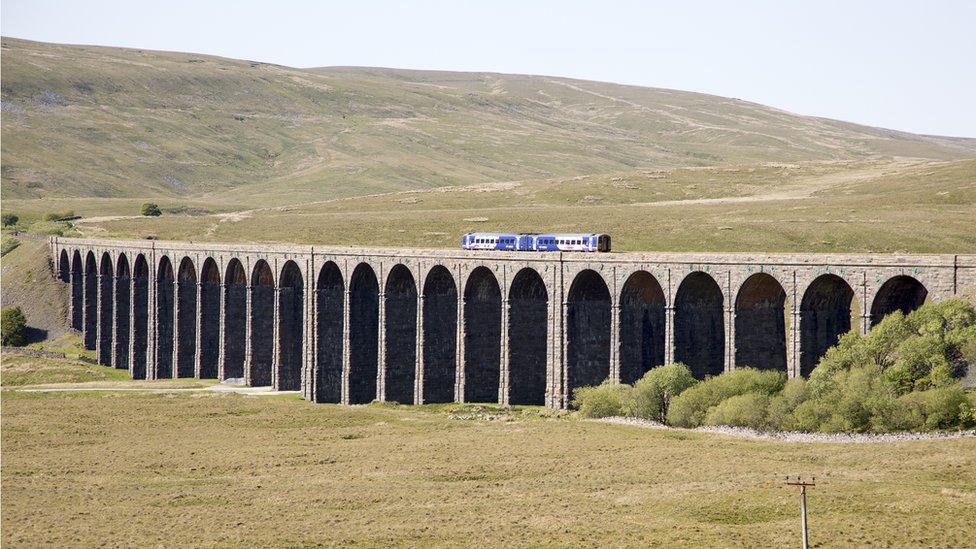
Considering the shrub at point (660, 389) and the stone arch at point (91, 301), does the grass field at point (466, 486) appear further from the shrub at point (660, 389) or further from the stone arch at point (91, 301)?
the stone arch at point (91, 301)

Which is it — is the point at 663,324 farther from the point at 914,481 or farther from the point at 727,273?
the point at 914,481

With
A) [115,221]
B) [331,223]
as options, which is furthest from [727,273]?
[115,221]

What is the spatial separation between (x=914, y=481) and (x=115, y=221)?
13431 cm

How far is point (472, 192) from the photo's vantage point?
175375 mm

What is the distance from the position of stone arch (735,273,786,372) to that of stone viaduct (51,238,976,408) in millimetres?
103

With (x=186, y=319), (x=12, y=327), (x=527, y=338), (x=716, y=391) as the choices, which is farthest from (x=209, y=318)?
(x=716, y=391)

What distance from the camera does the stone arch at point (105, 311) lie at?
119 metres

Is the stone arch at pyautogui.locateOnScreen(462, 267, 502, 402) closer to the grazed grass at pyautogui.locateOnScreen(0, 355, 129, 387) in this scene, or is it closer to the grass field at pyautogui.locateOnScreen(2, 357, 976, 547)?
the grass field at pyautogui.locateOnScreen(2, 357, 976, 547)

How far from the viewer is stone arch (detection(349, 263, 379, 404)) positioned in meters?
89.6

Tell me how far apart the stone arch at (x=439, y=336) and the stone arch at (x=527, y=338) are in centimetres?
663

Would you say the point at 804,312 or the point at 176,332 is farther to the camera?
the point at 176,332

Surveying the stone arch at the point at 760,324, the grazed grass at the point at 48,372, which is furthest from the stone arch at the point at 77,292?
the stone arch at the point at 760,324

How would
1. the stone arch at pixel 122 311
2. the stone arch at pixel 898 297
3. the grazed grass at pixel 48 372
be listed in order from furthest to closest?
the stone arch at pixel 122 311
the grazed grass at pixel 48 372
the stone arch at pixel 898 297

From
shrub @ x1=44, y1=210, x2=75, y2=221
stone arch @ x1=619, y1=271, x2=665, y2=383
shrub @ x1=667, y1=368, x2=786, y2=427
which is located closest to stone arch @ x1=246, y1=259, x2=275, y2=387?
stone arch @ x1=619, y1=271, x2=665, y2=383
